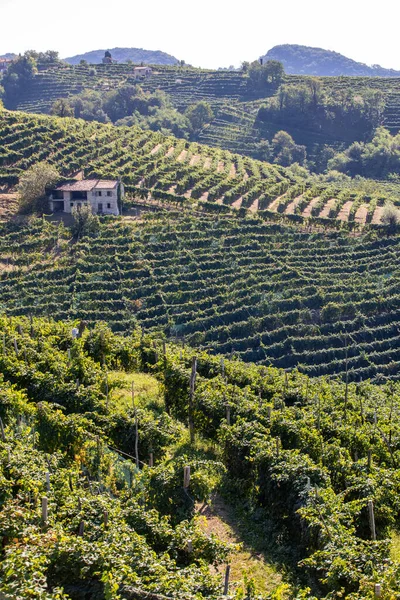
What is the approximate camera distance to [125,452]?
50.6 feet

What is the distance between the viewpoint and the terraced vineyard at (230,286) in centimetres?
3706

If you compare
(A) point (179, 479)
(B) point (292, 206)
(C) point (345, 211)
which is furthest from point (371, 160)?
(A) point (179, 479)

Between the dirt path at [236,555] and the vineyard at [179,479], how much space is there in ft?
0.56

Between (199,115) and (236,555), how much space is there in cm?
9802

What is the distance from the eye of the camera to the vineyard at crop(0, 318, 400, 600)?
375 inches

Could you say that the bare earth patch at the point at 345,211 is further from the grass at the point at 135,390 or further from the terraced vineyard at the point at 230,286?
the grass at the point at 135,390

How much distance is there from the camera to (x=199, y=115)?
104m

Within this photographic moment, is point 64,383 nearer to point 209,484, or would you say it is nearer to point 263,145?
point 209,484

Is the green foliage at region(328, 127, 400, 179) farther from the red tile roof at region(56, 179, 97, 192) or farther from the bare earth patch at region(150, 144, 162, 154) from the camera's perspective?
the red tile roof at region(56, 179, 97, 192)

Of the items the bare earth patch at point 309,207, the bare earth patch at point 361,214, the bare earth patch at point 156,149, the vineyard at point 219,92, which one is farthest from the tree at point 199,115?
the bare earth patch at point 361,214

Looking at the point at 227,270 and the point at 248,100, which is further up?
the point at 248,100

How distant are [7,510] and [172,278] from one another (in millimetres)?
31600

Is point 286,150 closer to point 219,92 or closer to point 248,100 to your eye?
point 248,100

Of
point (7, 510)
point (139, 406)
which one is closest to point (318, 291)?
point (139, 406)
